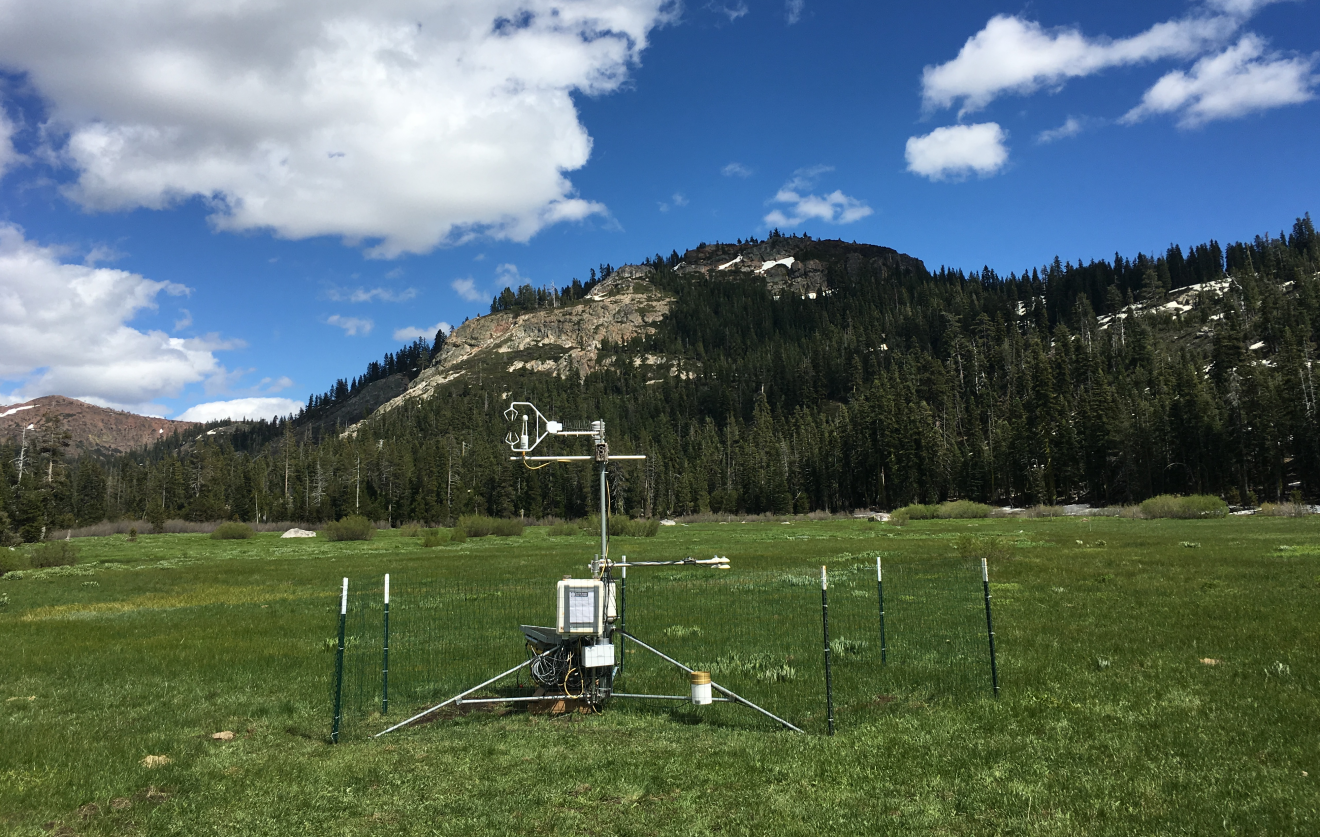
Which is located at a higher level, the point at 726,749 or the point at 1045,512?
the point at 726,749

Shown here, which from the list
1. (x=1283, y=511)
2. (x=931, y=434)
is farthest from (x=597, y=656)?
(x=931, y=434)

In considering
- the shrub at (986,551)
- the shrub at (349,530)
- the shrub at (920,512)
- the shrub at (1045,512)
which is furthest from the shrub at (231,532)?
the shrub at (1045,512)

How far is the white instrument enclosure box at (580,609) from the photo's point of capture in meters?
10.8

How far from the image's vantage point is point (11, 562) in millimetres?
40844

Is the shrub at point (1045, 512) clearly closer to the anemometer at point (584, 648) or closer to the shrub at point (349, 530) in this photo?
the shrub at point (349, 530)

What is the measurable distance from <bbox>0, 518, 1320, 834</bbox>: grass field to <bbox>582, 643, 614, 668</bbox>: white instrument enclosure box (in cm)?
78

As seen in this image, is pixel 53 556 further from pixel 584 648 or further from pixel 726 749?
pixel 726 749

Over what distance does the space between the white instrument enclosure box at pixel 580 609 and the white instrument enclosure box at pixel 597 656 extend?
22cm

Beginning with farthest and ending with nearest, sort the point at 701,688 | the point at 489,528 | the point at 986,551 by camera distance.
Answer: the point at 489,528 < the point at 986,551 < the point at 701,688

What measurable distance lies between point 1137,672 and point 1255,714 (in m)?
2.58

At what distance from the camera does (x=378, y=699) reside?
12492 mm

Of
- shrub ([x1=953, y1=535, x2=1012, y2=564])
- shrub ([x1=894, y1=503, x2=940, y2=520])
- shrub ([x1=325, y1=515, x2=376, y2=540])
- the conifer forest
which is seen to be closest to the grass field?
shrub ([x1=953, y1=535, x2=1012, y2=564])

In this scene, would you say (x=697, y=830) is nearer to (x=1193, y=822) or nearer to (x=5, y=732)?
(x=1193, y=822)

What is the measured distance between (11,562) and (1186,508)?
3401 inches
